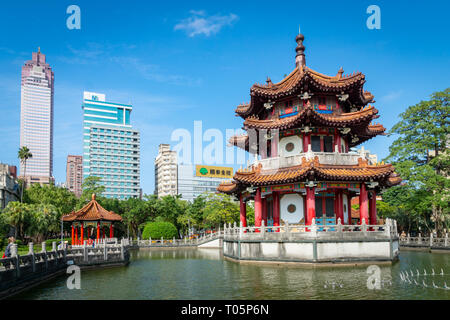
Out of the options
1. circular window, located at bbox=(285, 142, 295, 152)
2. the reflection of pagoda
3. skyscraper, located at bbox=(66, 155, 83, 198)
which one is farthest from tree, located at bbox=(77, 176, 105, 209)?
skyscraper, located at bbox=(66, 155, 83, 198)

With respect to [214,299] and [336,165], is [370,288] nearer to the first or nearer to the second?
[214,299]

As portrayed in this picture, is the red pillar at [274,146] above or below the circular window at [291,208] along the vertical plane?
above

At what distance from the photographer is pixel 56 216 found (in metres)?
50.4

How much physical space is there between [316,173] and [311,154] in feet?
5.88

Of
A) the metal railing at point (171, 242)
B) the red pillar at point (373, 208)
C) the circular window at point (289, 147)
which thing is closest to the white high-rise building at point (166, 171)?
the metal railing at point (171, 242)

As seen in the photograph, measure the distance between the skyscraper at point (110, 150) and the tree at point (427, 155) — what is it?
12184 centimetres

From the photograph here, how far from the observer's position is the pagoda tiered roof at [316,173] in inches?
927

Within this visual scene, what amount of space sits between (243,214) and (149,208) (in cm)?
3408

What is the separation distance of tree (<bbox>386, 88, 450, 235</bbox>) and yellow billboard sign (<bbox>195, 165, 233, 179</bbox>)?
97.5 m

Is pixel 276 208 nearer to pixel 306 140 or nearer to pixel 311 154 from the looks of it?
pixel 311 154

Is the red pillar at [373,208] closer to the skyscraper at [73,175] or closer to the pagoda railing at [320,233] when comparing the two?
the pagoda railing at [320,233]

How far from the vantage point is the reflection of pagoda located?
80.5 ft

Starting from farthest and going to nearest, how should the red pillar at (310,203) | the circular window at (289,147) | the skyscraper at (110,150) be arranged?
the skyscraper at (110,150)
the circular window at (289,147)
the red pillar at (310,203)
